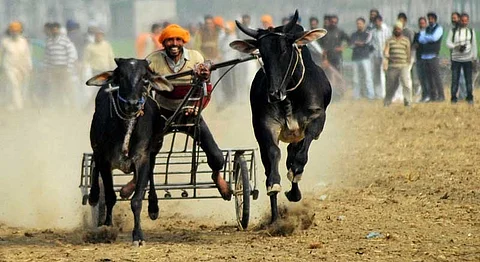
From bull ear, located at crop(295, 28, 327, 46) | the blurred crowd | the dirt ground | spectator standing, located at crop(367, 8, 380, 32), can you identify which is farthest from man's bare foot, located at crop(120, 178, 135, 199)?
spectator standing, located at crop(367, 8, 380, 32)

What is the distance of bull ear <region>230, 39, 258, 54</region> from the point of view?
11.5m

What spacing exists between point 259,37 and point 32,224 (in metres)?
3.44

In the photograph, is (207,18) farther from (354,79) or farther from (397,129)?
(397,129)

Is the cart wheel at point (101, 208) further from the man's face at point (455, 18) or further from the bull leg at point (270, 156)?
the man's face at point (455, 18)

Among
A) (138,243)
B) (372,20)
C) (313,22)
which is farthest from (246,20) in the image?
(138,243)

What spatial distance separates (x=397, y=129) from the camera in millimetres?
22125

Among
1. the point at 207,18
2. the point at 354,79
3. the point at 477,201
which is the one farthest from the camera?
the point at 354,79

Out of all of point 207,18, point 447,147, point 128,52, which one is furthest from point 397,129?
point 128,52

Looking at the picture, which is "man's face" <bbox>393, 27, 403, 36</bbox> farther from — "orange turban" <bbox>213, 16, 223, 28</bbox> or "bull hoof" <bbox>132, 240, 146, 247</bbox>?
"bull hoof" <bbox>132, 240, 146, 247</bbox>

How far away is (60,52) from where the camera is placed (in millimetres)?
28984

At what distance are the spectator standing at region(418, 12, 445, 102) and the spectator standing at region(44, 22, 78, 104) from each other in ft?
25.0

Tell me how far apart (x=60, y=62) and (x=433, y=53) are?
26.6 feet

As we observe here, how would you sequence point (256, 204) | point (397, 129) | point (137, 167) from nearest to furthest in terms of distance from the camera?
point (137, 167) → point (256, 204) → point (397, 129)

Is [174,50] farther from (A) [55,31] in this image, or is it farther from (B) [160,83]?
(A) [55,31]
